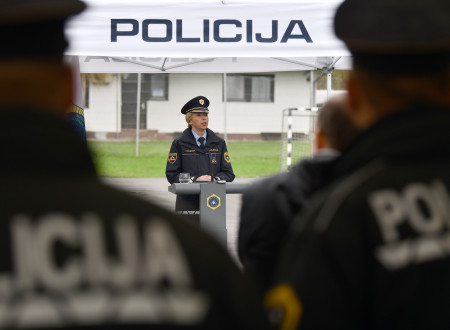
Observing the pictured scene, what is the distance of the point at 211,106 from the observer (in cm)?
2911

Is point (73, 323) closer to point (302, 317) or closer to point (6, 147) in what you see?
point (6, 147)

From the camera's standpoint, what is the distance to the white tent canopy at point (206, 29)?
19.4ft

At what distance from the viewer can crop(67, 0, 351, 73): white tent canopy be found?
5914 mm

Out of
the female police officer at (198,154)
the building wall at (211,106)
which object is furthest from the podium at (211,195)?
the building wall at (211,106)

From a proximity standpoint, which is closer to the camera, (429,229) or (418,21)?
(429,229)

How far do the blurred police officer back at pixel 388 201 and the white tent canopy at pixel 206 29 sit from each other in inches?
180

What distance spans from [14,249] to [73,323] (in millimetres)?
121

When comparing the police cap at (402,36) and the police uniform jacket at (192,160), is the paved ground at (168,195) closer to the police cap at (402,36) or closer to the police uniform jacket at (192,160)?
the police uniform jacket at (192,160)

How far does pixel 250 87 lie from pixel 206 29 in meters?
27.3

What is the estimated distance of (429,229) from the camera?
1279mm

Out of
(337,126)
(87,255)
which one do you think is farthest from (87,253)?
(337,126)

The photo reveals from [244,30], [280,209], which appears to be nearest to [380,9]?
[280,209]

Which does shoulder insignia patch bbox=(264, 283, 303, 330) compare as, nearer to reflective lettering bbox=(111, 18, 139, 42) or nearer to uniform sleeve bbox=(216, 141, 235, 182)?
reflective lettering bbox=(111, 18, 139, 42)

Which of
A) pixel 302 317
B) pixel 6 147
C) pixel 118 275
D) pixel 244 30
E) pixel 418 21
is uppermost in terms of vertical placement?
pixel 244 30
